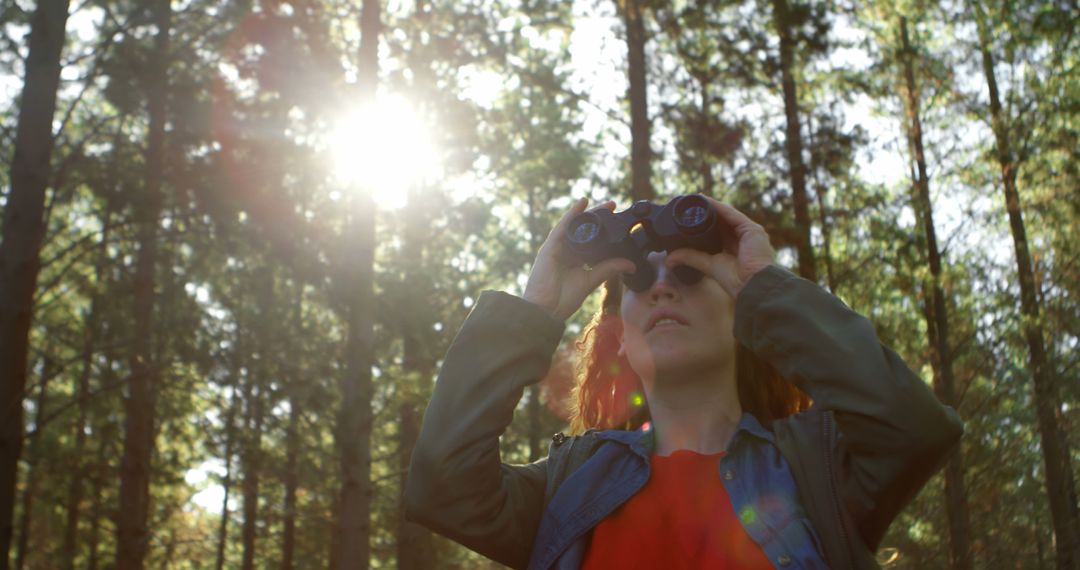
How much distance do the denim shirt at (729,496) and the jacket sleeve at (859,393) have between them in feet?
0.48

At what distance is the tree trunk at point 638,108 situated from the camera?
10086mm

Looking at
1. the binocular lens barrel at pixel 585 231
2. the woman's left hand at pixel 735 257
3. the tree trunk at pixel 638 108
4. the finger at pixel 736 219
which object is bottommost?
the woman's left hand at pixel 735 257

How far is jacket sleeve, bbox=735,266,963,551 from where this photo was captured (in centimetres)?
190

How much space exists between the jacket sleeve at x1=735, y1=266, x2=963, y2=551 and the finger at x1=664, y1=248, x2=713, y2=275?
0.73 feet

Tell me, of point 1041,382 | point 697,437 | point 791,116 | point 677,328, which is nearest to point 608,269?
point 677,328

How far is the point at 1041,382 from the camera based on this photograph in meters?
10.5

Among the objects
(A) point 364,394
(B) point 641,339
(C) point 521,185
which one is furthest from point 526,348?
(C) point 521,185

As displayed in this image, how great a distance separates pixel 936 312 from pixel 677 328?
1025 centimetres

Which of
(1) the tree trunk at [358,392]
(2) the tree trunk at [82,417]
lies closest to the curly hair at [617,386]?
(1) the tree trunk at [358,392]

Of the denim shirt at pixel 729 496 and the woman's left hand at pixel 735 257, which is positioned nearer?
the denim shirt at pixel 729 496

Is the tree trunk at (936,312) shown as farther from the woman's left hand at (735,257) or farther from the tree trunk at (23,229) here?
the tree trunk at (23,229)

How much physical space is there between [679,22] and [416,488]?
10.7 meters

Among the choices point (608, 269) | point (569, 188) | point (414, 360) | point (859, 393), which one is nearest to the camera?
point (859, 393)

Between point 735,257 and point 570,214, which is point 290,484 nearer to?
point 570,214
